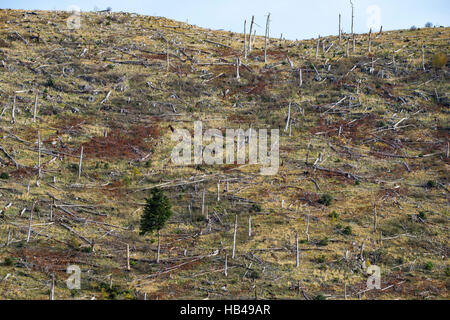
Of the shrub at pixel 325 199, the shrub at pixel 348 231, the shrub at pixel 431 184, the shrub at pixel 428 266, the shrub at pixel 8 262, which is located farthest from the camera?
the shrub at pixel 431 184

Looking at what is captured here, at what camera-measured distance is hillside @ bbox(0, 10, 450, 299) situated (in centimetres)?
4212

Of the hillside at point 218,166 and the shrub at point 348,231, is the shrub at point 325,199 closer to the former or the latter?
the hillside at point 218,166

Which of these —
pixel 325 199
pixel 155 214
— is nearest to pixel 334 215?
pixel 325 199

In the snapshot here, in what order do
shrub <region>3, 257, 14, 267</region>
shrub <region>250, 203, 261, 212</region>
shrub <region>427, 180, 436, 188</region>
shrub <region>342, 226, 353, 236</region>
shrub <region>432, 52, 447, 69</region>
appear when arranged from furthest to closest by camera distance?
shrub <region>432, 52, 447, 69</region>
shrub <region>427, 180, 436, 188</region>
shrub <region>250, 203, 261, 212</region>
shrub <region>342, 226, 353, 236</region>
shrub <region>3, 257, 14, 267</region>

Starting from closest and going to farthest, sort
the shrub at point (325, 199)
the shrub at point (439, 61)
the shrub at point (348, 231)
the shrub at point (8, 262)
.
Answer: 1. the shrub at point (8, 262)
2. the shrub at point (348, 231)
3. the shrub at point (325, 199)
4. the shrub at point (439, 61)

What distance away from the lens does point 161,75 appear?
75875mm

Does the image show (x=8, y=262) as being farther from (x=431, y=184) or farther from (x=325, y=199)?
(x=431, y=184)

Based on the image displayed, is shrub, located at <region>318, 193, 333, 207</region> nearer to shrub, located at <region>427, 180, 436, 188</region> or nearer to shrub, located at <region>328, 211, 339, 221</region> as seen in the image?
shrub, located at <region>328, 211, 339, 221</region>

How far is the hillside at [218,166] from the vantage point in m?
42.1

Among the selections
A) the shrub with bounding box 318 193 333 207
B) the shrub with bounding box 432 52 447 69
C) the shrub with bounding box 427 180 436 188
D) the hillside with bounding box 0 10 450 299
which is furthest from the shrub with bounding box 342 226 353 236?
the shrub with bounding box 432 52 447 69

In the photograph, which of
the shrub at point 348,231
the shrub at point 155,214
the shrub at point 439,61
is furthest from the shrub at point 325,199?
the shrub at point 439,61

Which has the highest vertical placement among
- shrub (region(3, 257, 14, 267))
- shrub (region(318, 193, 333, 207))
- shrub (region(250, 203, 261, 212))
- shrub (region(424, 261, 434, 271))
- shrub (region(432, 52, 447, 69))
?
shrub (region(432, 52, 447, 69))

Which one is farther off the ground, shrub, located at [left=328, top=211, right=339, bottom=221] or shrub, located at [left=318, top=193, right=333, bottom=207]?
shrub, located at [left=318, top=193, right=333, bottom=207]

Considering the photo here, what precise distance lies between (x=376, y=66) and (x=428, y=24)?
1694 inches
